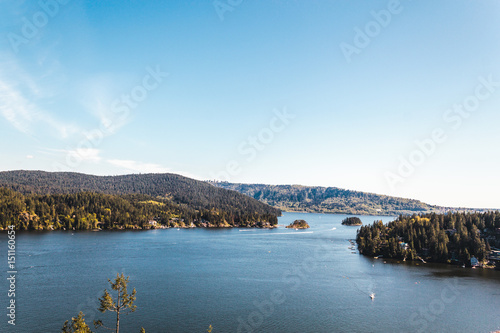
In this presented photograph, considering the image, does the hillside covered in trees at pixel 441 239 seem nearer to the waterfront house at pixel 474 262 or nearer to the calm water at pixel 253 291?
the waterfront house at pixel 474 262

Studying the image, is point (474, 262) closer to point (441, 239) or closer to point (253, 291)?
point (441, 239)

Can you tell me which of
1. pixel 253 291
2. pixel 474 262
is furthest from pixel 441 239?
pixel 253 291

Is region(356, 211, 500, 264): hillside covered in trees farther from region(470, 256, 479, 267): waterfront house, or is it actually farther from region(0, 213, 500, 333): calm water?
region(0, 213, 500, 333): calm water

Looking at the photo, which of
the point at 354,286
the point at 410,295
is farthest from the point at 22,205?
the point at 410,295

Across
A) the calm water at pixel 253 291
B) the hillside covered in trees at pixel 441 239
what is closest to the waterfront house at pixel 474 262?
the hillside covered in trees at pixel 441 239

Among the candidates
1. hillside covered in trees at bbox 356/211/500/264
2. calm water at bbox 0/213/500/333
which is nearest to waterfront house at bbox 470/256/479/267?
hillside covered in trees at bbox 356/211/500/264
